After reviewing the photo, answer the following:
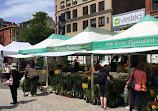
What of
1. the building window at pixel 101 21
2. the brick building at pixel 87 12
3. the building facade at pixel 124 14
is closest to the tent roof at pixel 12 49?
the building facade at pixel 124 14

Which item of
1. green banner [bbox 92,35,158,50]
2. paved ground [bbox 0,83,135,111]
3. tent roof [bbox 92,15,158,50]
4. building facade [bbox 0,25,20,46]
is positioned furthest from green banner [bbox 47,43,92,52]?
building facade [bbox 0,25,20,46]

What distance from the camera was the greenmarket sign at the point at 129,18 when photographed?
21.2 m

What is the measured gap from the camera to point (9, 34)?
7638cm

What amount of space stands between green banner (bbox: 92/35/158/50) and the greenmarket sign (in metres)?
15.3

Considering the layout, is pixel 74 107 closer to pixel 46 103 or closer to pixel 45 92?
pixel 46 103

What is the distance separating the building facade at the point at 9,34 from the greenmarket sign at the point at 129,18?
197 feet

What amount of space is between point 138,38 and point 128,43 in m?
0.41

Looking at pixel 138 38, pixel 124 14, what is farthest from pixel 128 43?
pixel 124 14

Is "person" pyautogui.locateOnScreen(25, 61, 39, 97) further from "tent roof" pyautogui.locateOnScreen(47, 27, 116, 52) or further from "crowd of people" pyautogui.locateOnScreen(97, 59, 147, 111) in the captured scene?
"crowd of people" pyautogui.locateOnScreen(97, 59, 147, 111)

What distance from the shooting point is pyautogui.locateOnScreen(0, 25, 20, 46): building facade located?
249ft

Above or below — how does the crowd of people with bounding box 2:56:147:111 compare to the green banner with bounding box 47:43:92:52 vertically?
below

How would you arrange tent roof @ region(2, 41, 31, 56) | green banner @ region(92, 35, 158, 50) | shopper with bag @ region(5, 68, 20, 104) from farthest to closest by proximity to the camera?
tent roof @ region(2, 41, 31, 56), shopper with bag @ region(5, 68, 20, 104), green banner @ region(92, 35, 158, 50)

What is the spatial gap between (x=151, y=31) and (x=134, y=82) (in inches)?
74.0

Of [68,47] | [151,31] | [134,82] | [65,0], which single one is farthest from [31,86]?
[65,0]
